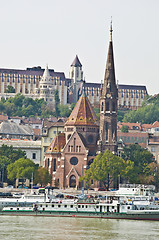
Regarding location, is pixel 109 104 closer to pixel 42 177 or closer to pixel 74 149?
pixel 74 149

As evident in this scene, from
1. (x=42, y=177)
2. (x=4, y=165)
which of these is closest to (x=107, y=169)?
(x=42, y=177)

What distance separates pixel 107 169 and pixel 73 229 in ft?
201

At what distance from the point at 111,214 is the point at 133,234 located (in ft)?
66.8

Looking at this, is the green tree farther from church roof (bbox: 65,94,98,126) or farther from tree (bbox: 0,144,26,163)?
church roof (bbox: 65,94,98,126)

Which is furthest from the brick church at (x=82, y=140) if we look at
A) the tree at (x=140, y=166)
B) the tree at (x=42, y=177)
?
the tree at (x=140, y=166)

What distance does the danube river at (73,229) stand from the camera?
377 feet

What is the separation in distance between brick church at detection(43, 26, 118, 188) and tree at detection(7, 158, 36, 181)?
8242 millimetres

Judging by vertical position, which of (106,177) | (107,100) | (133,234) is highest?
(107,100)

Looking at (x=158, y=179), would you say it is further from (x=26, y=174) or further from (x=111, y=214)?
(x=111, y=214)

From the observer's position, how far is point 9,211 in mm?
140875

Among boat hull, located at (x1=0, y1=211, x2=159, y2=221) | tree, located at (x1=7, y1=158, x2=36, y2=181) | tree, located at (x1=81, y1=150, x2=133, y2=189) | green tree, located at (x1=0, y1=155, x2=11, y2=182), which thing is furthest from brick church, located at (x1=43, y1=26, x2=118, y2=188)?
boat hull, located at (x1=0, y1=211, x2=159, y2=221)

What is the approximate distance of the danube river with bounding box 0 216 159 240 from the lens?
11481 cm

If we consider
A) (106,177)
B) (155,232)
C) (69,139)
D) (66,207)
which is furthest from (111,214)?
(69,139)

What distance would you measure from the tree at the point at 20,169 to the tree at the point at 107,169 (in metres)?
10.9
